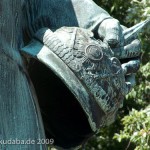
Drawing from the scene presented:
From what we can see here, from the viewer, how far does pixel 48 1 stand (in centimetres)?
252

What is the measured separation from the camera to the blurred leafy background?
670cm

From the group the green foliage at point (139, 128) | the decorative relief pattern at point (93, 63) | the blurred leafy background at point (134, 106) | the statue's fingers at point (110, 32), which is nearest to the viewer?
the decorative relief pattern at point (93, 63)

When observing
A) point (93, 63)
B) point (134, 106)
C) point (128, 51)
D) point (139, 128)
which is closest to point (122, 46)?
point (128, 51)

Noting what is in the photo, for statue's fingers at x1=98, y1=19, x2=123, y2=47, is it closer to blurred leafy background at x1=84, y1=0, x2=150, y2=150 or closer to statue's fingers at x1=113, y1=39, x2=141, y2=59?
statue's fingers at x1=113, y1=39, x2=141, y2=59

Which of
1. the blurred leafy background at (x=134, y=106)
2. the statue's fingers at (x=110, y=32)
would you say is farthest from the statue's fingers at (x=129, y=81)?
the blurred leafy background at (x=134, y=106)

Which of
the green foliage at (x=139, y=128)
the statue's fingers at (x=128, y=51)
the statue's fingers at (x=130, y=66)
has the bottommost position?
the green foliage at (x=139, y=128)

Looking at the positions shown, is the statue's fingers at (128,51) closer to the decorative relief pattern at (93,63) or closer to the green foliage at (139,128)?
the decorative relief pattern at (93,63)

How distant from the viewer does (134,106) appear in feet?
27.2

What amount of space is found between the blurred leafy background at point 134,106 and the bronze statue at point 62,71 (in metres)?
4.01

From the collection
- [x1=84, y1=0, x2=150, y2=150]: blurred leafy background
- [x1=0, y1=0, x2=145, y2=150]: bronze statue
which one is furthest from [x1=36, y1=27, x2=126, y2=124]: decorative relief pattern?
[x1=84, y1=0, x2=150, y2=150]: blurred leafy background

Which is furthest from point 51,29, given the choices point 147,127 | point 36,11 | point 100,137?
point 100,137

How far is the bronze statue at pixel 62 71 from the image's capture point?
90.7 inches

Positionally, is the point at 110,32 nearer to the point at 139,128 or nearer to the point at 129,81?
the point at 129,81

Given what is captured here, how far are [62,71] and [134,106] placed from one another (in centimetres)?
604
